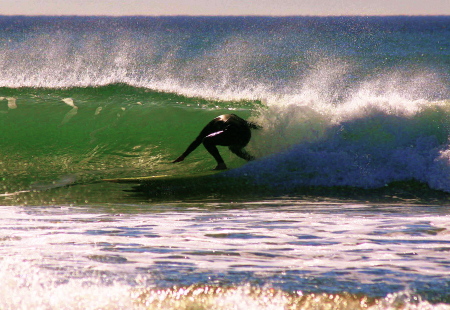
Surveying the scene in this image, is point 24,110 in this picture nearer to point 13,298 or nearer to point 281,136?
point 281,136

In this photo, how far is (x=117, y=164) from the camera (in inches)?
379

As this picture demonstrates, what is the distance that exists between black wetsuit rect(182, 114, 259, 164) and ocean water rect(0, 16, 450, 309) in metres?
0.33

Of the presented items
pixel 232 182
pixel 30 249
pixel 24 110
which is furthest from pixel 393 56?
pixel 30 249

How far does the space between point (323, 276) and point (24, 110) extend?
9977 mm

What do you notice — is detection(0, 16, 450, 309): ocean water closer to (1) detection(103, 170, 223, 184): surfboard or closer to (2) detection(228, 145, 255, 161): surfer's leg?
(1) detection(103, 170, 223, 184): surfboard

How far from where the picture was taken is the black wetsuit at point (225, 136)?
8203 millimetres

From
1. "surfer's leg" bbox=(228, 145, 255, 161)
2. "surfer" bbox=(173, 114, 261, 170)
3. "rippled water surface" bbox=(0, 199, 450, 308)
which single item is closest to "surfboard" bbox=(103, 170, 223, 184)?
"surfer" bbox=(173, 114, 261, 170)

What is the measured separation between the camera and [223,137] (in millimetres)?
8336

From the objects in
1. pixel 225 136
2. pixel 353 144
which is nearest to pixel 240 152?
pixel 225 136

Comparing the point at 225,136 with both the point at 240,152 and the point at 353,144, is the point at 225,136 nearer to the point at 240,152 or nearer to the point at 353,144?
the point at 240,152

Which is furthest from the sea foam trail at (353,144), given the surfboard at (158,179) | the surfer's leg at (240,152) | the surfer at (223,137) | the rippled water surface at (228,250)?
the rippled water surface at (228,250)

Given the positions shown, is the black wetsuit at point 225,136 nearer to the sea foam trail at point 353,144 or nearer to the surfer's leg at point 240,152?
the surfer's leg at point 240,152

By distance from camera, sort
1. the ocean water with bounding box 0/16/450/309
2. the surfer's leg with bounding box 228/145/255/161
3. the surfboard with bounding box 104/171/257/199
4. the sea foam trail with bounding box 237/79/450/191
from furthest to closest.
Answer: the surfer's leg with bounding box 228/145/255/161 < the sea foam trail with bounding box 237/79/450/191 < the surfboard with bounding box 104/171/257/199 < the ocean water with bounding box 0/16/450/309

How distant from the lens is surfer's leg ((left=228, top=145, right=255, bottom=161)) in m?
8.62
